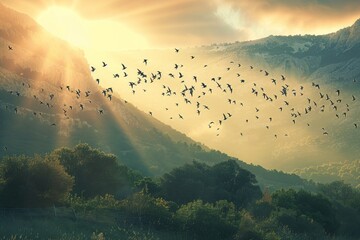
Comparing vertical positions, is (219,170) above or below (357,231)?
above

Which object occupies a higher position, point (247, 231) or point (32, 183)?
point (32, 183)

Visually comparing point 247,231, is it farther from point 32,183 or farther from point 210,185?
point 210,185

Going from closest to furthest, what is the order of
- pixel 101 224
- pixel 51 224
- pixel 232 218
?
1. pixel 51 224
2. pixel 101 224
3. pixel 232 218

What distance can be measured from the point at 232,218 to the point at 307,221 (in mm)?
24707

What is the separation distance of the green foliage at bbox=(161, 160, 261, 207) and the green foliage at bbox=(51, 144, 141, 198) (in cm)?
1379

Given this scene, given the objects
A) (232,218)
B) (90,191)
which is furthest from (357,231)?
(90,191)

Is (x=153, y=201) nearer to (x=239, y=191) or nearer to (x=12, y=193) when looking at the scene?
(x=12, y=193)

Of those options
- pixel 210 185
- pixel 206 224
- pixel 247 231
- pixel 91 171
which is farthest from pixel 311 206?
pixel 91 171

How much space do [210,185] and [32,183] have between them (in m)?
67.8

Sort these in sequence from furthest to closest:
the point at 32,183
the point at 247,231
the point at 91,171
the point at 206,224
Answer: the point at 91,171
the point at 32,183
the point at 206,224
the point at 247,231

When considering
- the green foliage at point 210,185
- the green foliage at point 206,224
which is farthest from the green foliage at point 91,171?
the green foliage at point 206,224

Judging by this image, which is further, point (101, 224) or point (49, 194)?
point (49, 194)

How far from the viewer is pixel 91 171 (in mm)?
128750

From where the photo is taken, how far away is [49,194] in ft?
275
